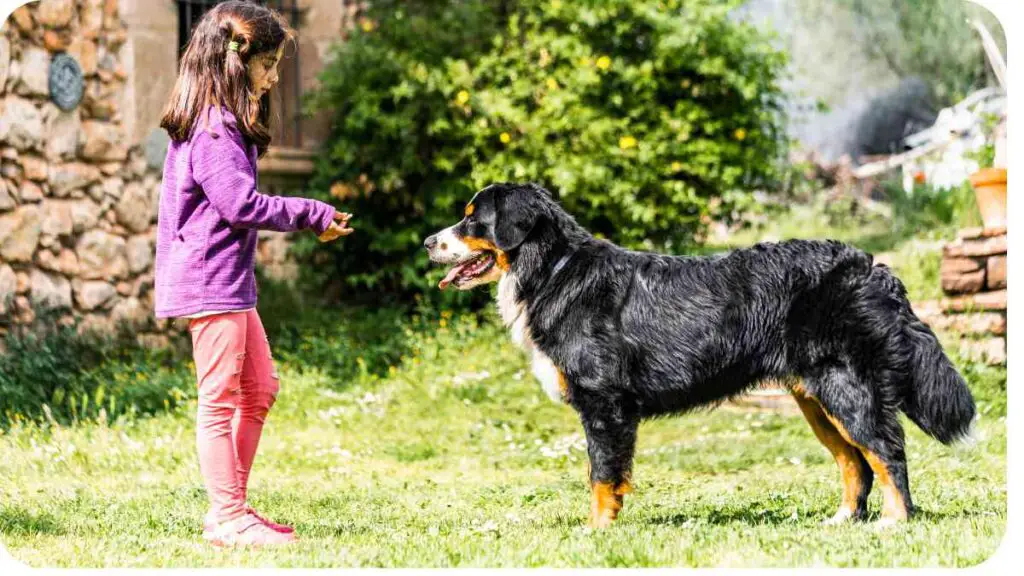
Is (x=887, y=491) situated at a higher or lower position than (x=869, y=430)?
lower

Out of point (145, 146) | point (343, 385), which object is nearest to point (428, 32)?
point (145, 146)

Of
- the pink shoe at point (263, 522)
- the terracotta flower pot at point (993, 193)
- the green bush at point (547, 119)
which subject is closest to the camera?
the pink shoe at point (263, 522)

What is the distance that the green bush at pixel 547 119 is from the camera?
8.90 m

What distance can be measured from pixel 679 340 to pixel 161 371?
467 centimetres

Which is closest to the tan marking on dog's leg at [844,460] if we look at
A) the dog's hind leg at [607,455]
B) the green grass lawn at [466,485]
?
the green grass lawn at [466,485]

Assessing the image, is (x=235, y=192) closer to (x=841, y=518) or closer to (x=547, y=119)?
(x=841, y=518)

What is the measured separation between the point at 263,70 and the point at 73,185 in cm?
454

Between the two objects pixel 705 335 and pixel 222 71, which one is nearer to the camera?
pixel 222 71

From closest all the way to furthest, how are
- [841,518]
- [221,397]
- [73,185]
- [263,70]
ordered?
[221,397] → [263,70] → [841,518] → [73,185]

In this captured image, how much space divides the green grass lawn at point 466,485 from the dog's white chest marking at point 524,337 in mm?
565

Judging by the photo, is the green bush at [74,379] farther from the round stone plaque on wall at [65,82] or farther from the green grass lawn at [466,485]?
the round stone plaque on wall at [65,82]

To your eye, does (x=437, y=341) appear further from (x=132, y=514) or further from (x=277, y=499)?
(x=132, y=514)

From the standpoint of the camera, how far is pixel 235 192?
3859 mm

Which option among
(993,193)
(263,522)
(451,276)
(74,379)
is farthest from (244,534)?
(993,193)
